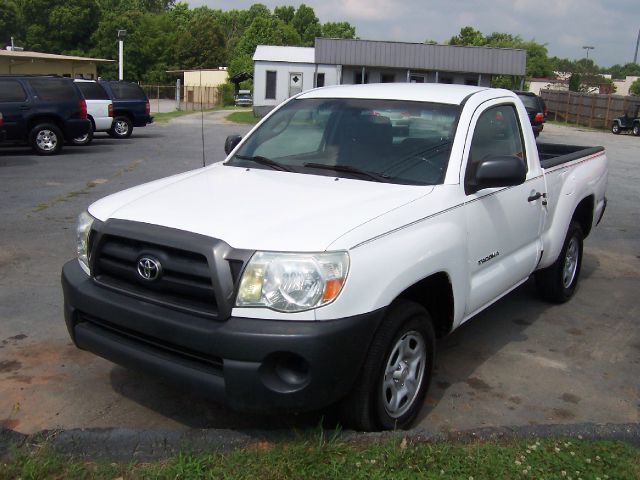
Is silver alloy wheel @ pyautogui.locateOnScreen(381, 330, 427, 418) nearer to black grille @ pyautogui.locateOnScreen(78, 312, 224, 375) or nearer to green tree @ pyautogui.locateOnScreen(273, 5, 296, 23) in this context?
black grille @ pyautogui.locateOnScreen(78, 312, 224, 375)

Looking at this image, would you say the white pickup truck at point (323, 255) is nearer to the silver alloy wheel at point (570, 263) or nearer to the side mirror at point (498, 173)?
the side mirror at point (498, 173)

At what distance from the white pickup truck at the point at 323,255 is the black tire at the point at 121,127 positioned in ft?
56.2

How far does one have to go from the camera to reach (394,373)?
139 inches

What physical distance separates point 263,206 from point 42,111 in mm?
13554

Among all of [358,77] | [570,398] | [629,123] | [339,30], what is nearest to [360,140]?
[570,398]

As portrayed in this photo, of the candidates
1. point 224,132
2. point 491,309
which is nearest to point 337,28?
point 224,132

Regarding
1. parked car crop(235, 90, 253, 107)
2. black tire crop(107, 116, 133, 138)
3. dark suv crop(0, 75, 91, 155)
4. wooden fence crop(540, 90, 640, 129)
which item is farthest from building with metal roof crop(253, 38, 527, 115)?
dark suv crop(0, 75, 91, 155)

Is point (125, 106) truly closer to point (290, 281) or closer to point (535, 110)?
point (535, 110)

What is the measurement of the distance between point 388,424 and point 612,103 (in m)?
38.8

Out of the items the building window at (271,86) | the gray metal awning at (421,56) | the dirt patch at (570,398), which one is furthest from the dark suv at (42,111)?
the building window at (271,86)

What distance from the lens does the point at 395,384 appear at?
3570mm

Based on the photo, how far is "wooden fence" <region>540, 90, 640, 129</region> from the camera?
37.5m

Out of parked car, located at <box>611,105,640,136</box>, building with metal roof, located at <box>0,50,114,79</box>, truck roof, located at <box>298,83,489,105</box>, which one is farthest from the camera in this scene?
building with metal roof, located at <box>0,50,114,79</box>

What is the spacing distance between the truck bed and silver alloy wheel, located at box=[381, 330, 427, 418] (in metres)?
2.28
